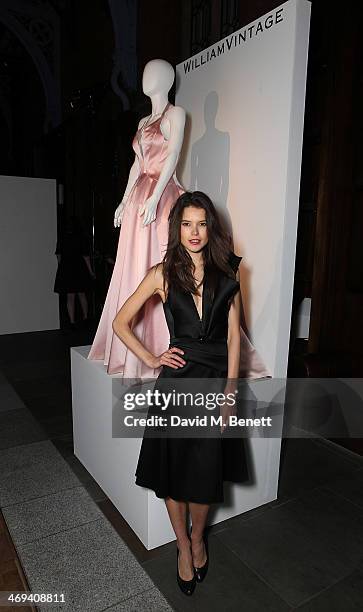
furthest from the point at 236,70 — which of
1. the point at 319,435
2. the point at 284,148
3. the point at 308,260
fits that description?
the point at 319,435

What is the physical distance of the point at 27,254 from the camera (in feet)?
23.6

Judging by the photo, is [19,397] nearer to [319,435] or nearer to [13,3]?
[319,435]

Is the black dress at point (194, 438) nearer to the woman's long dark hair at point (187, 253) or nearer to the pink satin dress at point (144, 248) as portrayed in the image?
the woman's long dark hair at point (187, 253)

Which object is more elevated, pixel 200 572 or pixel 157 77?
pixel 157 77

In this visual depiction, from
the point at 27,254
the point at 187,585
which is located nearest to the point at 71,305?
the point at 27,254

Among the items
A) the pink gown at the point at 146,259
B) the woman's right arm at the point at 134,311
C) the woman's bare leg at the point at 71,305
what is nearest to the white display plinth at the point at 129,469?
the pink gown at the point at 146,259

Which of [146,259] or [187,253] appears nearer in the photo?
[187,253]

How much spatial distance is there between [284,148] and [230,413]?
134cm

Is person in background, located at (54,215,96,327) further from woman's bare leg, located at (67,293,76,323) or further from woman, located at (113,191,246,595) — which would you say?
woman, located at (113,191,246,595)

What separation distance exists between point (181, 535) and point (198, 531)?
8 centimetres

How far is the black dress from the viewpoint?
1.89m

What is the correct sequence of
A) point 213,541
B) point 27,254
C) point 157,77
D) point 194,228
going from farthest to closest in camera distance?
point 27,254, point 157,77, point 213,541, point 194,228

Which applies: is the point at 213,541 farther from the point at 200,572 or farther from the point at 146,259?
the point at 146,259

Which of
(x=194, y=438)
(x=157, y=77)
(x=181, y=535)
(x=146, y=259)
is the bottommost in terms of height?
(x=181, y=535)
